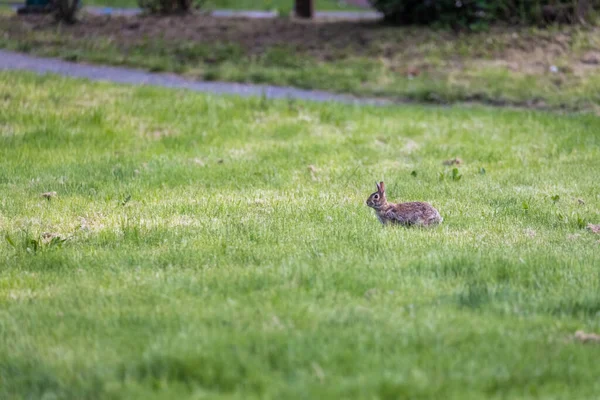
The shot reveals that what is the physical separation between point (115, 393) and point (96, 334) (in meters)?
0.79

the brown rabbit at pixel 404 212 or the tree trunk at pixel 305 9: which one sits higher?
the brown rabbit at pixel 404 212

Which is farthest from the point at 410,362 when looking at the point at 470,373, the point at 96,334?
the point at 96,334

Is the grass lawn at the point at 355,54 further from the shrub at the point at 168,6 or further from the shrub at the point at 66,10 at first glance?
the shrub at the point at 168,6

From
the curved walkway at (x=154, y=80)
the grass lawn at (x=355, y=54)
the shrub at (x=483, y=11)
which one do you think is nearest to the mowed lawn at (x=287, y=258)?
the curved walkway at (x=154, y=80)

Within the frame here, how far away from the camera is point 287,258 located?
6.05 m

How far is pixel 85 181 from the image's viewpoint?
895 centimetres

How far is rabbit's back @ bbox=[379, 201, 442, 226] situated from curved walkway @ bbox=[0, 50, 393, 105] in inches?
238

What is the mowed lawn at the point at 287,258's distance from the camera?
4242mm

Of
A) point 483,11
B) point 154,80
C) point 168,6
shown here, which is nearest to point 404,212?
point 154,80

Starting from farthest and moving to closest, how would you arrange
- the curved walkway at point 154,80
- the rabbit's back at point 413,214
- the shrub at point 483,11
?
the shrub at point 483,11 < the curved walkway at point 154,80 < the rabbit's back at point 413,214

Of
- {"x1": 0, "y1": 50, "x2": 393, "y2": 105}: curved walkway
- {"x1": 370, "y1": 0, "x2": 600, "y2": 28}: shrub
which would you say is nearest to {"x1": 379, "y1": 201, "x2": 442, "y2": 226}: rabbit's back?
{"x1": 0, "y1": 50, "x2": 393, "y2": 105}: curved walkway

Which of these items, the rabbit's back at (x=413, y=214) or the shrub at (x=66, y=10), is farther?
the shrub at (x=66, y=10)

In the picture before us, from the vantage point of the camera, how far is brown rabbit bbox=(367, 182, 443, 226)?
6938mm

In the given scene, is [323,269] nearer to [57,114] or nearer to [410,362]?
[410,362]
